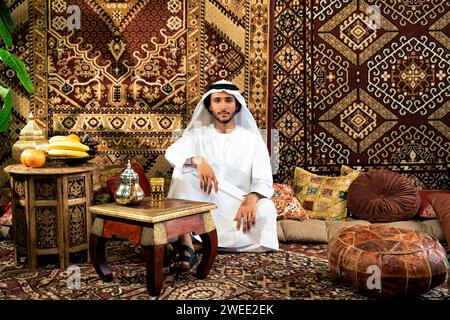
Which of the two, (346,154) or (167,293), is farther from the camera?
(346,154)

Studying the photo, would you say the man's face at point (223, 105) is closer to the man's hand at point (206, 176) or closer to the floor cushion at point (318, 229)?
the man's hand at point (206, 176)

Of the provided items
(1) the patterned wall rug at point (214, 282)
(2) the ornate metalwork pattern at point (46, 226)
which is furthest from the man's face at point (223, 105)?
(2) the ornate metalwork pattern at point (46, 226)

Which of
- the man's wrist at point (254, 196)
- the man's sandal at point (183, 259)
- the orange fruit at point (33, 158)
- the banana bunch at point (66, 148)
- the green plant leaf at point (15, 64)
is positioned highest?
the green plant leaf at point (15, 64)

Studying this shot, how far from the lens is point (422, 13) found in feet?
17.4

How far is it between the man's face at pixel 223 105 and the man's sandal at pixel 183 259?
1269mm

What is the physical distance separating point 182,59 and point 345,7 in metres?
1.77

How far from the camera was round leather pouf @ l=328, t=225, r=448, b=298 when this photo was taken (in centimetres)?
300

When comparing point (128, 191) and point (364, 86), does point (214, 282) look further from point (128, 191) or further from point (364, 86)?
point (364, 86)

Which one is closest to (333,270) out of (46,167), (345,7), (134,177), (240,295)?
(240,295)

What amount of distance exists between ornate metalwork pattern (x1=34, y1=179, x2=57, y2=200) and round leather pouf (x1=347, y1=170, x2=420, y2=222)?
270 cm

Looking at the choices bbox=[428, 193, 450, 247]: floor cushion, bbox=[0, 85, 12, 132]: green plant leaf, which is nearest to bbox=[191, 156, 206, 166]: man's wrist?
bbox=[0, 85, 12, 132]: green plant leaf

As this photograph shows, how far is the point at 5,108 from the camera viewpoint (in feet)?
15.6

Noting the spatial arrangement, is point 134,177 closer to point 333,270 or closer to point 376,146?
point 333,270

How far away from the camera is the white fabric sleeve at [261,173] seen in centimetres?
424
